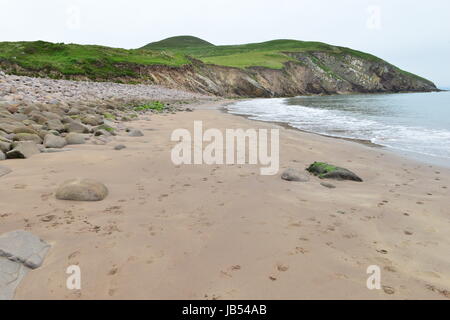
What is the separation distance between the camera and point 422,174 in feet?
21.9

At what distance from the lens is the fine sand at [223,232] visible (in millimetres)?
2412

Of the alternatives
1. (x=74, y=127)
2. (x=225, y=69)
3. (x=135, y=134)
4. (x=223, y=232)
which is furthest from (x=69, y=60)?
(x=223, y=232)

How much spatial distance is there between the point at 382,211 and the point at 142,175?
406cm

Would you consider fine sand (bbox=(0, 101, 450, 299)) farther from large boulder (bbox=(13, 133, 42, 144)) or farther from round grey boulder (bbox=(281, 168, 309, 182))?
large boulder (bbox=(13, 133, 42, 144))

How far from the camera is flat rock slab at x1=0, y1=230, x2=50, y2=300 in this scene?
228cm

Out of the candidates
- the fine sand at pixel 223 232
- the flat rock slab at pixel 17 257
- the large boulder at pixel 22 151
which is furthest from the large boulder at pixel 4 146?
the flat rock slab at pixel 17 257

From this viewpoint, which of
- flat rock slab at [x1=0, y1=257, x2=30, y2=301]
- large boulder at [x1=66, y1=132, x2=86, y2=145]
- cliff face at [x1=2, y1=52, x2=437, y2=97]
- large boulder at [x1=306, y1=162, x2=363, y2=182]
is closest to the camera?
flat rock slab at [x1=0, y1=257, x2=30, y2=301]

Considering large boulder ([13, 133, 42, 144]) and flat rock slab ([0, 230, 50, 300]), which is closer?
flat rock slab ([0, 230, 50, 300])

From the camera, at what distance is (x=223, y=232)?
3359 millimetres

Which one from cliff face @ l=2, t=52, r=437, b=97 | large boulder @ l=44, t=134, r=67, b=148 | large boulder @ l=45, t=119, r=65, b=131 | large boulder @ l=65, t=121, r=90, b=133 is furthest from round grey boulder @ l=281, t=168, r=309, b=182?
cliff face @ l=2, t=52, r=437, b=97

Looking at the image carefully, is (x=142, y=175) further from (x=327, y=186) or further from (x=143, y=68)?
(x=143, y=68)

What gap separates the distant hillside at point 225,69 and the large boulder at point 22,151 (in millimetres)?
27581

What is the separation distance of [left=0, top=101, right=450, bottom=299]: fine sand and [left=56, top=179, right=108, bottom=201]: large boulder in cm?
13
